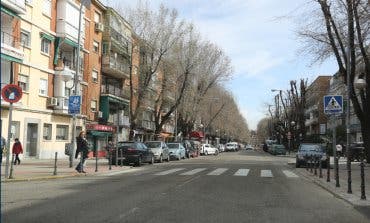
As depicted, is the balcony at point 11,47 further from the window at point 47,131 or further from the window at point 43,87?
the window at point 47,131

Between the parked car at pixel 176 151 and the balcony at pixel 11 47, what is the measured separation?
15733mm

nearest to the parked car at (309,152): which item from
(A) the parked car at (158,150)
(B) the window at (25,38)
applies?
(A) the parked car at (158,150)

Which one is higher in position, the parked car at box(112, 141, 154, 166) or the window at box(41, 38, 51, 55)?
the window at box(41, 38, 51, 55)

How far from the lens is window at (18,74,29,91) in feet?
117

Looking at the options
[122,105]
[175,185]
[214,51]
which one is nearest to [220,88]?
[214,51]

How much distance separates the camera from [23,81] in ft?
118

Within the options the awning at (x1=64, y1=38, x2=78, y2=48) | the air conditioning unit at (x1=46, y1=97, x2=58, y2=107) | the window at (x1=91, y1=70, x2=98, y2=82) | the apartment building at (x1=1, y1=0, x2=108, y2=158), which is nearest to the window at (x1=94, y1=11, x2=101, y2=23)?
the apartment building at (x1=1, y1=0, x2=108, y2=158)

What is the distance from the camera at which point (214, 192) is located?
15375mm

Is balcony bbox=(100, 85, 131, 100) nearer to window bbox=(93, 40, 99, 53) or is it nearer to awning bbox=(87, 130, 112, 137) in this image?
awning bbox=(87, 130, 112, 137)

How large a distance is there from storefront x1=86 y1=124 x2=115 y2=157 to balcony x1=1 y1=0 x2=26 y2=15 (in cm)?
1645

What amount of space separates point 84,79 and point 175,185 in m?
31.6

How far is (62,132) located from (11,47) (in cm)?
1266

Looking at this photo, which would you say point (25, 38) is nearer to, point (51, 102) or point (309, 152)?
point (51, 102)

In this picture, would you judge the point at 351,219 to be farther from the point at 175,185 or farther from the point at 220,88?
the point at 220,88
